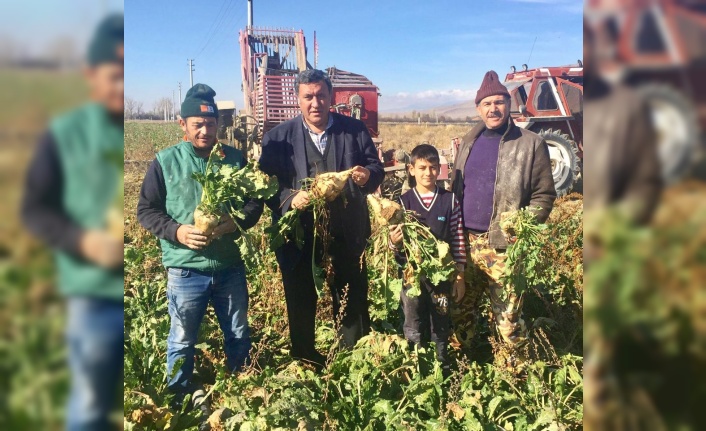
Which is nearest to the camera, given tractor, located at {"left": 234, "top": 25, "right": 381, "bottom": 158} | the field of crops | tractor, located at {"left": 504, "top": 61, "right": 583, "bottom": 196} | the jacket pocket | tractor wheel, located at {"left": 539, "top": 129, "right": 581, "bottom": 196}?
the field of crops

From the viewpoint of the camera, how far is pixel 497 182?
3.54 meters

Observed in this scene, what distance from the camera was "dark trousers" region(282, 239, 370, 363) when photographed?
3.62 metres

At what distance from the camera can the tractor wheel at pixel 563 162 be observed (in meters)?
7.77

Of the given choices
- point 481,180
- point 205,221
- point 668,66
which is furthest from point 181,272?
point 668,66

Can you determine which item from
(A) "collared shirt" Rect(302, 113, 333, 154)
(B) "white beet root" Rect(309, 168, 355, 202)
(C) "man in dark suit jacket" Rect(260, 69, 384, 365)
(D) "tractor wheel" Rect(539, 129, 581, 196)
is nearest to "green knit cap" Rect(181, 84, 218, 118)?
(C) "man in dark suit jacket" Rect(260, 69, 384, 365)

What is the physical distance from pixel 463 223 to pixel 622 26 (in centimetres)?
303

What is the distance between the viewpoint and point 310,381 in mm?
3301

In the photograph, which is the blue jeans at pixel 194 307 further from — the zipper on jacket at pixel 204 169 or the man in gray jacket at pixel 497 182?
the man in gray jacket at pixel 497 182

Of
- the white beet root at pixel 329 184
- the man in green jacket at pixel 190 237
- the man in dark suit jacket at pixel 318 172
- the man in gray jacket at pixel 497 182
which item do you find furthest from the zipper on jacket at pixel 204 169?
the man in gray jacket at pixel 497 182

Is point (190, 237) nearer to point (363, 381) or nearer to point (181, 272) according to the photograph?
point (181, 272)

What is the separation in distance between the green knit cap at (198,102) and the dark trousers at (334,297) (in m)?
1.07

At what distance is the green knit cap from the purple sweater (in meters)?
1.67

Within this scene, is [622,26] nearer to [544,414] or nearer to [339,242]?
[544,414]

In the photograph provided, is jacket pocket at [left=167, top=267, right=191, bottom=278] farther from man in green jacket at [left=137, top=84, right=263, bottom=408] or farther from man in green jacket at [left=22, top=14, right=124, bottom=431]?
man in green jacket at [left=22, top=14, right=124, bottom=431]
